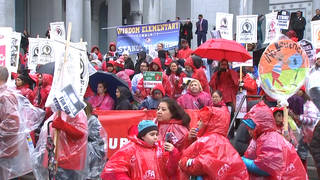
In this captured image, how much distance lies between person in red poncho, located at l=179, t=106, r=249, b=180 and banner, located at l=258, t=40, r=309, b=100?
1.57 meters

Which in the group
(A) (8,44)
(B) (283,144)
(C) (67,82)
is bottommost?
(B) (283,144)

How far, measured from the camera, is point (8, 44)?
816cm

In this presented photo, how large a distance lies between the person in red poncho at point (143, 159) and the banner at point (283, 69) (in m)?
2.05

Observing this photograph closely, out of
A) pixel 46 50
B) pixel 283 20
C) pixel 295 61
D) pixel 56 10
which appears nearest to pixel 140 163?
pixel 295 61

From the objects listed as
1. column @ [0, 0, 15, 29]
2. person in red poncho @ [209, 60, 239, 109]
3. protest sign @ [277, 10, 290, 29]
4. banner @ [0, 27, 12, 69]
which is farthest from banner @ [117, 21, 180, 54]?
banner @ [0, 27, 12, 69]

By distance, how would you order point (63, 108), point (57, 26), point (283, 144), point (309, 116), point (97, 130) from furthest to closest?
1. point (57, 26)
2. point (309, 116)
3. point (97, 130)
4. point (63, 108)
5. point (283, 144)

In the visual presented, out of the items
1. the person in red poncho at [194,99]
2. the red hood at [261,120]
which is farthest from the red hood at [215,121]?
the person in red poncho at [194,99]

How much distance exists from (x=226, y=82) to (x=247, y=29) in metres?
3.82

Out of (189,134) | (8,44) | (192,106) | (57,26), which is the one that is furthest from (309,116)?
(57,26)

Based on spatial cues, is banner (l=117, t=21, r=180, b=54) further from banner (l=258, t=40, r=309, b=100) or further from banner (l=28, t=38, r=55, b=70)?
banner (l=258, t=40, r=309, b=100)

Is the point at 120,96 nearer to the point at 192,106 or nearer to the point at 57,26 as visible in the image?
the point at 192,106

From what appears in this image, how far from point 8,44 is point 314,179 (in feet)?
18.2

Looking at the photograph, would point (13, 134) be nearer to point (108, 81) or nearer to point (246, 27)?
point (108, 81)

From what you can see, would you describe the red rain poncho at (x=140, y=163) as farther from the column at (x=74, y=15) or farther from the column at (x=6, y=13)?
the column at (x=74, y=15)
